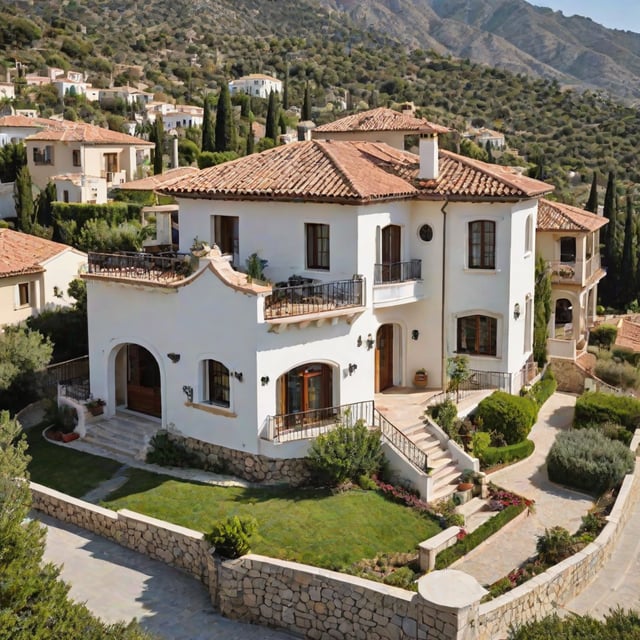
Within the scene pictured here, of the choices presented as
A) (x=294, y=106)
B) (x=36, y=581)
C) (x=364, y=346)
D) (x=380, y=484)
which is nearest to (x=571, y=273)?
(x=364, y=346)

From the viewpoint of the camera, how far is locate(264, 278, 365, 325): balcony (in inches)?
887

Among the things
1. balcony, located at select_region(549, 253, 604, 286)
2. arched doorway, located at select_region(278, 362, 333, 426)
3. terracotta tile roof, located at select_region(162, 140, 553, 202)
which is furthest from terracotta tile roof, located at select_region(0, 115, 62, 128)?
arched doorway, located at select_region(278, 362, 333, 426)

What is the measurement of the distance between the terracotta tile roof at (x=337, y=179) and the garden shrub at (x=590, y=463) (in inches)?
308

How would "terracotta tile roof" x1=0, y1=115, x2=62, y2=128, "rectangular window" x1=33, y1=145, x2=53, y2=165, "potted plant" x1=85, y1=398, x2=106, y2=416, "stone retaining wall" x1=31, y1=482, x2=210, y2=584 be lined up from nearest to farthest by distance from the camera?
"stone retaining wall" x1=31, y1=482, x2=210, y2=584 → "potted plant" x1=85, y1=398, x2=106, y2=416 → "rectangular window" x1=33, y1=145, x2=53, y2=165 → "terracotta tile roof" x1=0, y1=115, x2=62, y2=128

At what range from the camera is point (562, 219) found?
1485 inches

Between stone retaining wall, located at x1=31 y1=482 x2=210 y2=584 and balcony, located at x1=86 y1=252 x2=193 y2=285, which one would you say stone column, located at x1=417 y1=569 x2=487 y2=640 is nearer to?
stone retaining wall, located at x1=31 y1=482 x2=210 y2=584

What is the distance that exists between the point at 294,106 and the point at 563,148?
38.4 metres

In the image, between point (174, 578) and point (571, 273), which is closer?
point (174, 578)

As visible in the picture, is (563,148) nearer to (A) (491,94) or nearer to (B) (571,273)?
(A) (491,94)

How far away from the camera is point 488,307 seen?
28.0m

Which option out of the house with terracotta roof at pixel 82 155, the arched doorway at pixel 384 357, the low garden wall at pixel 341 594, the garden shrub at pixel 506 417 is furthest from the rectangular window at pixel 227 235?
the house with terracotta roof at pixel 82 155

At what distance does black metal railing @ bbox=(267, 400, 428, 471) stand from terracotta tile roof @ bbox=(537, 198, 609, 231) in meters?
16.6

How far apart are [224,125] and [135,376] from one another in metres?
42.9

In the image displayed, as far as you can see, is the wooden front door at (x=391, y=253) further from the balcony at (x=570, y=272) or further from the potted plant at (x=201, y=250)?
the balcony at (x=570, y=272)
